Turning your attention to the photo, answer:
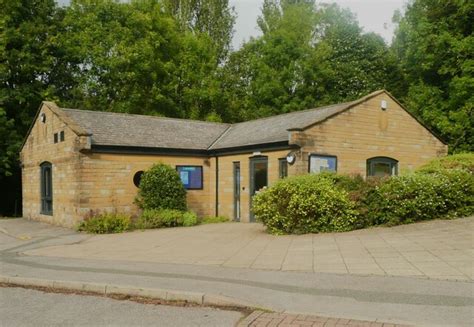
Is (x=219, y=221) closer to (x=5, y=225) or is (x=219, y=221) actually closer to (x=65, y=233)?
(x=65, y=233)

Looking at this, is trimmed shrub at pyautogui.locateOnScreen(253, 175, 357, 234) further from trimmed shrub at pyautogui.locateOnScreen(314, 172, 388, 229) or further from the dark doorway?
the dark doorway

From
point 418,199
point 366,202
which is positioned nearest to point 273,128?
point 366,202

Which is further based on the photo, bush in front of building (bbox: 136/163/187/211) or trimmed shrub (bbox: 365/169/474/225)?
bush in front of building (bbox: 136/163/187/211)

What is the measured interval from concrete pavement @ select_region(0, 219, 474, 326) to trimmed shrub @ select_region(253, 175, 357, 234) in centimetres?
334

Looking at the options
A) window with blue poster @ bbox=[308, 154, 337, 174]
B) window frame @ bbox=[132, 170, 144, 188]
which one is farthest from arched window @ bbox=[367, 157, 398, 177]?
window frame @ bbox=[132, 170, 144, 188]

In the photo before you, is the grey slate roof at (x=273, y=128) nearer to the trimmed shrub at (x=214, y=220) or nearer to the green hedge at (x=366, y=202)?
the trimmed shrub at (x=214, y=220)

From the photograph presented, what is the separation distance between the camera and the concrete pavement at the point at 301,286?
17.3ft

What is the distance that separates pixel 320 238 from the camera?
10.9 meters

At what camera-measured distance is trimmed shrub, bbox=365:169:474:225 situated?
1170cm

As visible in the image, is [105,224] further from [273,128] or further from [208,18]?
[208,18]

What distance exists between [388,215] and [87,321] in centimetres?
864

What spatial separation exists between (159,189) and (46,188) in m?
6.15

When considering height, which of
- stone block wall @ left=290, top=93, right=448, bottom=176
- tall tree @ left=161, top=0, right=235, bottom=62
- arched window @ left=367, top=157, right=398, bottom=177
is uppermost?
tall tree @ left=161, top=0, right=235, bottom=62

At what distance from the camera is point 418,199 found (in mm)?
11695
